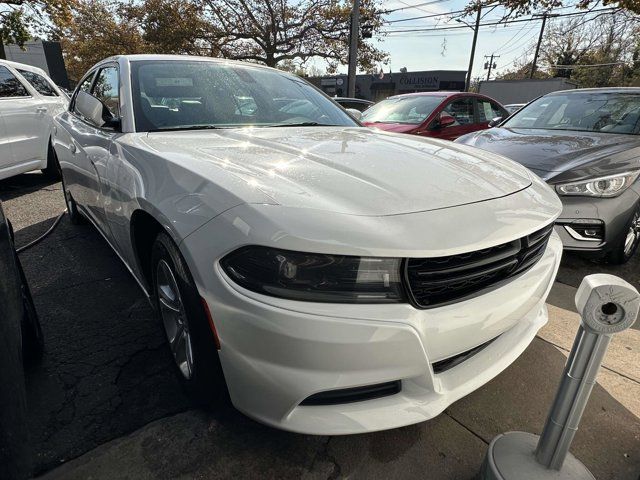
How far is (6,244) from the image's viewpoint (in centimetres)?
166

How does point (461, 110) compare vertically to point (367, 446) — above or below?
above

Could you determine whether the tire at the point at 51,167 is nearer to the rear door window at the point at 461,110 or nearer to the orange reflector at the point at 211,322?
the orange reflector at the point at 211,322

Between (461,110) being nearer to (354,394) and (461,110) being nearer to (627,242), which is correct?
(627,242)

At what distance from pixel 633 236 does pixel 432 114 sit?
11.5 ft

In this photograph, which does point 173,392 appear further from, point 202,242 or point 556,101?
point 556,101

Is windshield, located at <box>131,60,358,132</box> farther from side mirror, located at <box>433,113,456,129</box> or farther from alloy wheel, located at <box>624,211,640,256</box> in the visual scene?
side mirror, located at <box>433,113,456,129</box>

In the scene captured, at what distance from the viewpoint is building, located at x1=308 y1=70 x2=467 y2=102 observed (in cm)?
3372

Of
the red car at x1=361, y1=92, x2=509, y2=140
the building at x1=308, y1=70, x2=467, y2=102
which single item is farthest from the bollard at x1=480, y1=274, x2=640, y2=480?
the building at x1=308, y1=70, x2=467, y2=102

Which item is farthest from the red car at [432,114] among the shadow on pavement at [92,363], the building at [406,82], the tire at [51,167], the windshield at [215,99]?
the building at [406,82]

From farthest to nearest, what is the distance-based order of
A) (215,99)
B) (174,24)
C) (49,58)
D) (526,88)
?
(526,88) → (49,58) → (174,24) → (215,99)

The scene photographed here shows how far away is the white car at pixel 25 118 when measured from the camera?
16.7 ft

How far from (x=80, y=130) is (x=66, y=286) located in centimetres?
113

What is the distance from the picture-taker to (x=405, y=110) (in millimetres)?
6602

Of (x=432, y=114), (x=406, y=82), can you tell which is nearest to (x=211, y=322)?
(x=432, y=114)
